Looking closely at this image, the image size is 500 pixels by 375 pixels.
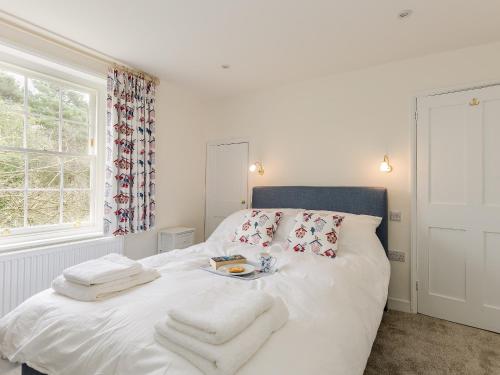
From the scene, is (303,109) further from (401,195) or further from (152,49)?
(152,49)

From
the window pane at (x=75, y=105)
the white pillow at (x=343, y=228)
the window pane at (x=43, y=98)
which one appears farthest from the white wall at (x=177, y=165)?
the window pane at (x=43, y=98)

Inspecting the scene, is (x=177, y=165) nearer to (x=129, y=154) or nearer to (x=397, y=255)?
(x=129, y=154)

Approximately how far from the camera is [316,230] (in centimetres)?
244

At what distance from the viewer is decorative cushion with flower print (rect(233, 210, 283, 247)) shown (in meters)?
2.64

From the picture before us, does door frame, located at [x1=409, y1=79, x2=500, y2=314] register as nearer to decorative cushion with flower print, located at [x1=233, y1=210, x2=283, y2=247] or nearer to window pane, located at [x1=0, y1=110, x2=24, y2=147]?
decorative cushion with flower print, located at [x1=233, y1=210, x2=283, y2=247]

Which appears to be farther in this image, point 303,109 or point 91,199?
point 303,109

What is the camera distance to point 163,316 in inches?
46.6

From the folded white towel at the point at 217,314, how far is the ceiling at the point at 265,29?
6.23 ft

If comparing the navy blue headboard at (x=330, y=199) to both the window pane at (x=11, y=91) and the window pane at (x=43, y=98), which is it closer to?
the window pane at (x=43, y=98)

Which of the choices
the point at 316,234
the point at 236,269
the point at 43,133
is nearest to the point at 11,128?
the point at 43,133

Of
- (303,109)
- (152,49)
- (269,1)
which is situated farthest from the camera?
(303,109)

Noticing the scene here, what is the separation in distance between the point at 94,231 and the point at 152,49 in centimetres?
190

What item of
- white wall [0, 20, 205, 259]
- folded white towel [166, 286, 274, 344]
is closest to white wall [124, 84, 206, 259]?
white wall [0, 20, 205, 259]

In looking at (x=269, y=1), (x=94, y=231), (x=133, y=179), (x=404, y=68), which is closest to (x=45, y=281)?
(x=94, y=231)
